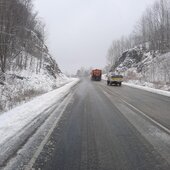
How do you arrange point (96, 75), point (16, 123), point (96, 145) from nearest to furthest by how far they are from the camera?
point (96, 145), point (16, 123), point (96, 75)

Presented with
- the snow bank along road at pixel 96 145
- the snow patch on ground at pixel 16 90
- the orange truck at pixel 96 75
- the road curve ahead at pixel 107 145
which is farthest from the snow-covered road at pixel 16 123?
the orange truck at pixel 96 75

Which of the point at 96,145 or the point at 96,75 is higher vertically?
the point at 96,75

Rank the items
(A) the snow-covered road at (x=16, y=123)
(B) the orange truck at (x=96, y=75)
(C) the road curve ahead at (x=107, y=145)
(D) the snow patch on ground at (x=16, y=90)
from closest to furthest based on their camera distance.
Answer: (C) the road curve ahead at (x=107, y=145), (A) the snow-covered road at (x=16, y=123), (D) the snow patch on ground at (x=16, y=90), (B) the orange truck at (x=96, y=75)

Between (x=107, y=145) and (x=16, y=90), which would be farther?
(x=16, y=90)

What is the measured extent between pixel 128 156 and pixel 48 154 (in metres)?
1.75

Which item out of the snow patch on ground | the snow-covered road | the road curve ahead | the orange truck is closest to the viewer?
the road curve ahead

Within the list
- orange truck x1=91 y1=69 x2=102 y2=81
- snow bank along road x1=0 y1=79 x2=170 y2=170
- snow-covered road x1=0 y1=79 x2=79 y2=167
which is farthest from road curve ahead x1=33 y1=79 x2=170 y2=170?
orange truck x1=91 y1=69 x2=102 y2=81

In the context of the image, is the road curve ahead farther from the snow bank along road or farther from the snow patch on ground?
the snow patch on ground

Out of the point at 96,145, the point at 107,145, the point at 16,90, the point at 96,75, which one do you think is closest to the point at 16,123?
the point at 96,145

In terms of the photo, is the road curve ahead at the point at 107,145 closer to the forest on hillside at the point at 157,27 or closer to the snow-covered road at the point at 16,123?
the snow-covered road at the point at 16,123

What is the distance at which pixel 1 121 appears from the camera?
34.0 feet

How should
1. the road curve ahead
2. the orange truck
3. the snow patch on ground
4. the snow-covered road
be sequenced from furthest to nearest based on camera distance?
the orange truck < the snow patch on ground < the snow-covered road < the road curve ahead

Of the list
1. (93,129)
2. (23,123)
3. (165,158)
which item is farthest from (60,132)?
(165,158)

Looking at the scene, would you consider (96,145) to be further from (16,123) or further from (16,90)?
(16,90)
